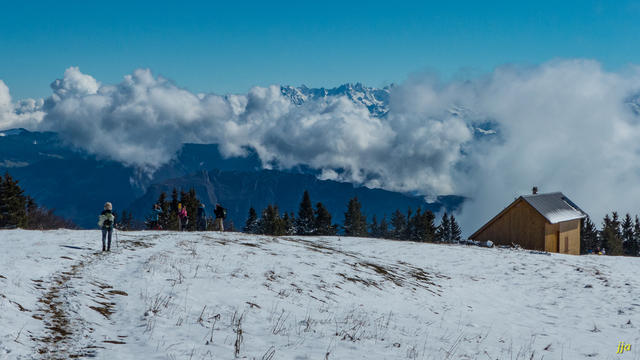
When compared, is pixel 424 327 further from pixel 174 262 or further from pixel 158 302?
pixel 174 262

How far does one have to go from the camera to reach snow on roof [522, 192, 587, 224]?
4328 centimetres

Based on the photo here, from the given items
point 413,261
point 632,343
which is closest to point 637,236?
point 413,261

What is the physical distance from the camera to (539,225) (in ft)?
143

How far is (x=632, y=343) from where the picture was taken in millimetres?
12648

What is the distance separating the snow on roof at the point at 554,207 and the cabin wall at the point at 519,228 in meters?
0.56

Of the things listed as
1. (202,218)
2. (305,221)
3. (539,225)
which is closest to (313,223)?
(305,221)

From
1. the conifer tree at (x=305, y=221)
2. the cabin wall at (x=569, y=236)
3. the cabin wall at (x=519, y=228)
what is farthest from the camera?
the conifer tree at (x=305, y=221)

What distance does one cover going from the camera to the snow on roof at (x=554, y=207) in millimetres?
43281

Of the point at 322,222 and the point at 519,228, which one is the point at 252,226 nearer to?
the point at 322,222

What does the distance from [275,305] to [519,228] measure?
1577 inches

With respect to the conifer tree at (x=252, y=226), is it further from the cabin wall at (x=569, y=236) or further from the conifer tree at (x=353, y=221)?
the cabin wall at (x=569, y=236)

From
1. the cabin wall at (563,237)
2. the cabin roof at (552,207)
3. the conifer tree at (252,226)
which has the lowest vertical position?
the conifer tree at (252,226)

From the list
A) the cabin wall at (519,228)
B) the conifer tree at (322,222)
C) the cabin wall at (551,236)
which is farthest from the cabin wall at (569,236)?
the conifer tree at (322,222)

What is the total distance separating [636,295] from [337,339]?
59.0 ft
